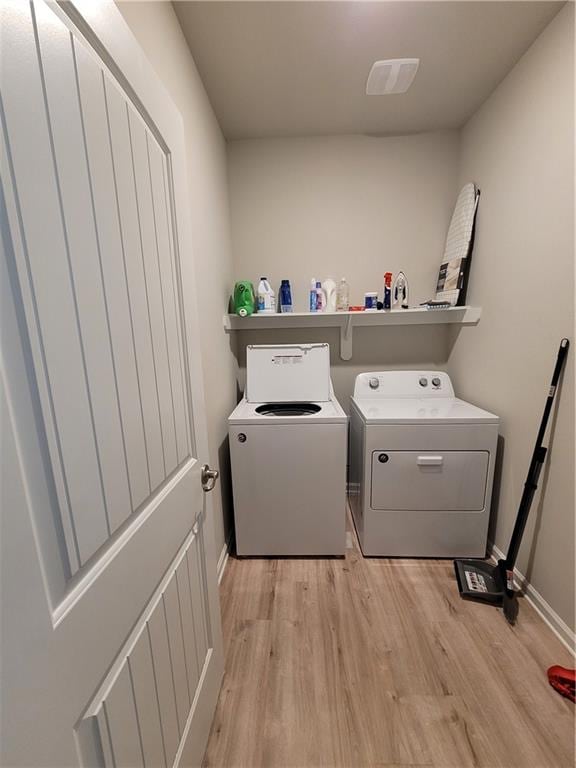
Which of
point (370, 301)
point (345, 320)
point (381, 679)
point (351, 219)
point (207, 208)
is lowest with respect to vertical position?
point (381, 679)

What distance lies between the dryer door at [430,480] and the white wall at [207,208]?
93cm

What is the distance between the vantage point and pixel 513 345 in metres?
1.73

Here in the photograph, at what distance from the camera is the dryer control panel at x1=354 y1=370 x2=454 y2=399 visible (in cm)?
232

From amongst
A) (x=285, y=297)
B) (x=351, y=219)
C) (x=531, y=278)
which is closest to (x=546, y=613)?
(x=531, y=278)

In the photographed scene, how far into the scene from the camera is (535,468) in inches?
58.3

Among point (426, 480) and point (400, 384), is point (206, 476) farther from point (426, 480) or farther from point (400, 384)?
point (400, 384)

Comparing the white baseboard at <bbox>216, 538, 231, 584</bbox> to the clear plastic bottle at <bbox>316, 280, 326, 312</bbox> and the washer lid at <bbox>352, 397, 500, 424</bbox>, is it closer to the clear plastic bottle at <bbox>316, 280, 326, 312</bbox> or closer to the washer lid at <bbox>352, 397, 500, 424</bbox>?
the washer lid at <bbox>352, 397, 500, 424</bbox>

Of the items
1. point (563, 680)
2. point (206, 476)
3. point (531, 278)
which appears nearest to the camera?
point (206, 476)

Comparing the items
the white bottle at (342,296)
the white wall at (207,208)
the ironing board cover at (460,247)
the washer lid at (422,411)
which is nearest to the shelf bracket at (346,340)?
the white bottle at (342,296)

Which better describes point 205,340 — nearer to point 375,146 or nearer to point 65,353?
point 65,353

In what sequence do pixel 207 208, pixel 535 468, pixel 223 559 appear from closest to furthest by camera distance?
pixel 535 468 → pixel 207 208 → pixel 223 559

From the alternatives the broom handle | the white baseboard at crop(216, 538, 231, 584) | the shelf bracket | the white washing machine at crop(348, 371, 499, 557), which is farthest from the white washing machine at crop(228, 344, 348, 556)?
the broom handle

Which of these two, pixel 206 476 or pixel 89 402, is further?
pixel 206 476

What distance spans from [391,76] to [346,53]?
0.29 meters
